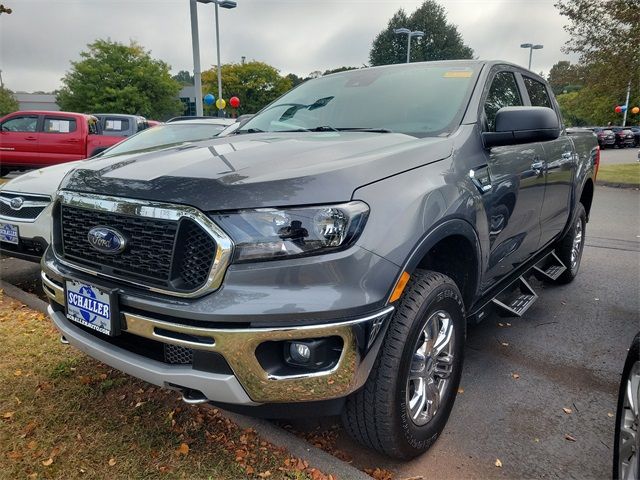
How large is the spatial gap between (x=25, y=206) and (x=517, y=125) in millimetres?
4000

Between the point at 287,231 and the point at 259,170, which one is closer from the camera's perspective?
the point at 287,231

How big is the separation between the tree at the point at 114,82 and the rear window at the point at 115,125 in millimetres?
28018

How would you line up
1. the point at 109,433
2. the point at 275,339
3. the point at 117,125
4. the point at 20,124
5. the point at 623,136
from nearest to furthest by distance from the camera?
the point at 275,339, the point at 109,433, the point at 20,124, the point at 117,125, the point at 623,136

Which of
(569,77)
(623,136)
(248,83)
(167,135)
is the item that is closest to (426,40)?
(248,83)

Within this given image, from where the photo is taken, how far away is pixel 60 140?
12.5 m

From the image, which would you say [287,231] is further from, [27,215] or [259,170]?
[27,215]

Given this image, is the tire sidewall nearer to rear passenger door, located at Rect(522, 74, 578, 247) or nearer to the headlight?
the headlight

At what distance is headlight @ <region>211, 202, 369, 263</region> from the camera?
1.79 meters

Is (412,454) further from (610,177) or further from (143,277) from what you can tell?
(610,177)

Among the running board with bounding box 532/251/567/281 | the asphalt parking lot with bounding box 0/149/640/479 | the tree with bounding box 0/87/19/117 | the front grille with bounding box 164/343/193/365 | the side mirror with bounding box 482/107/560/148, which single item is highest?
the tree with bounding box 0/87/19/117

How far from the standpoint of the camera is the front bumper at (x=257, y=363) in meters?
1.75

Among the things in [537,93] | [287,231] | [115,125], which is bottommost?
[287,231]

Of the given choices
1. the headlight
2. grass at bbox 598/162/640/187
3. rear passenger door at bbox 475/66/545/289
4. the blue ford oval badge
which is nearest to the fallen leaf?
the blue ford oval badge

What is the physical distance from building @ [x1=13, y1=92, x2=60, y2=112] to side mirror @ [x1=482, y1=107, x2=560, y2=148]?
6618 centimetres
